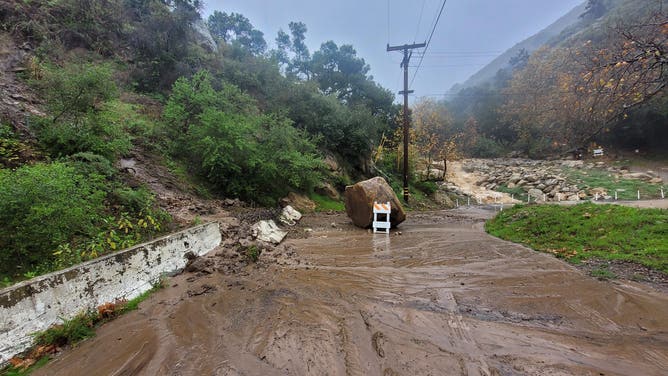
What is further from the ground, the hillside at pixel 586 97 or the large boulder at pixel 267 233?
the hillside at pixel 586 97

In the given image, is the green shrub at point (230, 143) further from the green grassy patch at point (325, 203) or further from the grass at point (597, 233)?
the grass at point (597, 233)

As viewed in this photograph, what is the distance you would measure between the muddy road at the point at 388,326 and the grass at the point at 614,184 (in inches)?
667

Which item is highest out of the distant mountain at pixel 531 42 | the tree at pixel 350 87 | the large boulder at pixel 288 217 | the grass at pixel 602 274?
the distant mountain at pixel 531 42

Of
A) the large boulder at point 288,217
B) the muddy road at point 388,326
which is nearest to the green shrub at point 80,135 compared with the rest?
the muddy road at point 388,326

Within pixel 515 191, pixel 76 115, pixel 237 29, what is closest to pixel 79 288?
pixel 76 115

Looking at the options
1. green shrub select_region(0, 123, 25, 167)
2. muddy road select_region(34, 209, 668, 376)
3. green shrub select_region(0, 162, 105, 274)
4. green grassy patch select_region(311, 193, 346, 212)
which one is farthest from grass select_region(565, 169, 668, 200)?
green shrub select_region(0, 123, 25, 167)

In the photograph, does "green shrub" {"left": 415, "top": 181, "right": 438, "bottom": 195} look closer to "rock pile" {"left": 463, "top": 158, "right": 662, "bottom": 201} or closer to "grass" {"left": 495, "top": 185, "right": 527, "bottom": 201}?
"grass" {"left": 495, "top": 185, "right": 527, "bottom": 201}

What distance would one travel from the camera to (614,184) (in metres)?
18.3

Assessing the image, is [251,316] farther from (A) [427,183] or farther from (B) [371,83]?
(B) [371,83]

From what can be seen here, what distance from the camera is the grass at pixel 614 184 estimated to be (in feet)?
51.0

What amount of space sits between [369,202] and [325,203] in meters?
6.63

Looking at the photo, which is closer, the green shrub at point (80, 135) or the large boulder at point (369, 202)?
the green shrub at point (80, 135)

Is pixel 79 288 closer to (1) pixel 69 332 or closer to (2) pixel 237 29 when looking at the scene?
(1) pixel 69 332

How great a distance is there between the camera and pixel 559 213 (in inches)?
308
